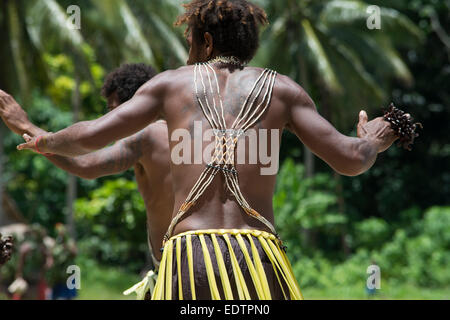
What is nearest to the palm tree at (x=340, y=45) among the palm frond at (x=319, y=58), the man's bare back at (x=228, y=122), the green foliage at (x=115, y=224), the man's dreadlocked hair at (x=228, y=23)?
the palm frond at (x=319, y=58)

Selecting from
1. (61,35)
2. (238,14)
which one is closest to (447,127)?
(61,35)

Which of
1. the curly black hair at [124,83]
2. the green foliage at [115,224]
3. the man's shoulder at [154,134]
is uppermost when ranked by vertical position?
the curly black hair at [124,83]

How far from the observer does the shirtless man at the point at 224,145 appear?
2.74m

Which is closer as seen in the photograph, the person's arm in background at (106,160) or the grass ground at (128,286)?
the person's arm in background at (106,160)

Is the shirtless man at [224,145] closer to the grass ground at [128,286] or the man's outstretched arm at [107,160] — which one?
the man's outstretched arm at [107,160]

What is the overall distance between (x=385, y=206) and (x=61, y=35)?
1192cm

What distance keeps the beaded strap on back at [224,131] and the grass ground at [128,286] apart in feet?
32.7

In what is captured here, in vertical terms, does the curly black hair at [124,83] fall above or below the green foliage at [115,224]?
above

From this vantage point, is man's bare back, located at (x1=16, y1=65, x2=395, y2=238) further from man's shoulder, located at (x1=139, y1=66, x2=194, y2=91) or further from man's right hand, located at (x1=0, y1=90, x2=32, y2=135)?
man's right hand, located at (x1=0, y1=90, x2=32, y2=135)

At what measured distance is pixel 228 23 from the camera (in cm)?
296

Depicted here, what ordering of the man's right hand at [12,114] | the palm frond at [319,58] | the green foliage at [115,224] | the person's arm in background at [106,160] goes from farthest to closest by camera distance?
the palm frond at [319,58] → the green foliage at [115,224] → the person's arm in background at [106,160] → the man's right hand at [12,114]

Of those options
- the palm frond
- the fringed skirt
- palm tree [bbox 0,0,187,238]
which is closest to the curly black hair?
the fringed skirt

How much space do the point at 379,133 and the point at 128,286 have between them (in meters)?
17.3
